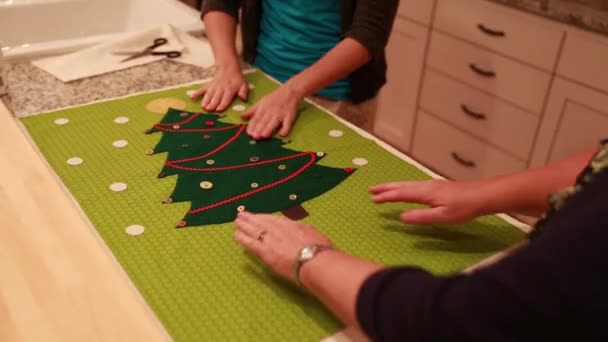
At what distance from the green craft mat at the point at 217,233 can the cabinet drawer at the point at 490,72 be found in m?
1.17

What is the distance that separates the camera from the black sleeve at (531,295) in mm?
450

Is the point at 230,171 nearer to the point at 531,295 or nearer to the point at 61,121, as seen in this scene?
the point at 61,121

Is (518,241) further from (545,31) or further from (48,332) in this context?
(545,31)

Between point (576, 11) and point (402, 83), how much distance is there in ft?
2.71

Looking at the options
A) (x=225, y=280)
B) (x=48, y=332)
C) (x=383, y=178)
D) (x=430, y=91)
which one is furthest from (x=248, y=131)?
(x=430, y=91)

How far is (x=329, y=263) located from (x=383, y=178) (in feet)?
1.00

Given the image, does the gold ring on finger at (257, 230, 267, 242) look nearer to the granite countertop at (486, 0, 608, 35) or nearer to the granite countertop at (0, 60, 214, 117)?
the granite countertop at (0, 60, 214, 117)

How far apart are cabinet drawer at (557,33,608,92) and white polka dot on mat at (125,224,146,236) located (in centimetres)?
154

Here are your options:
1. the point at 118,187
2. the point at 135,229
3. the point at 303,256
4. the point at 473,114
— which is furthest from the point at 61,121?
the point at 473,114

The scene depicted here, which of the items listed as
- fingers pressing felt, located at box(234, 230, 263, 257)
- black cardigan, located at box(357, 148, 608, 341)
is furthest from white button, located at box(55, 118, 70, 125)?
black cardigan, located at box(357, 148, 608, 341)

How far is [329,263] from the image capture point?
0.65 metres

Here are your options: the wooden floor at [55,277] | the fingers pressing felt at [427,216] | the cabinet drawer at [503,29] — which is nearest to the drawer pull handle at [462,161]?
the cabinet drawer at [503,29]

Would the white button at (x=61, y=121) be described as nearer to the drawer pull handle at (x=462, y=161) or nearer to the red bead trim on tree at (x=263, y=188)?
the red bead trim on tree at (x=263, y=188)

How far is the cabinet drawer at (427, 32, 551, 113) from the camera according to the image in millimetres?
1997
